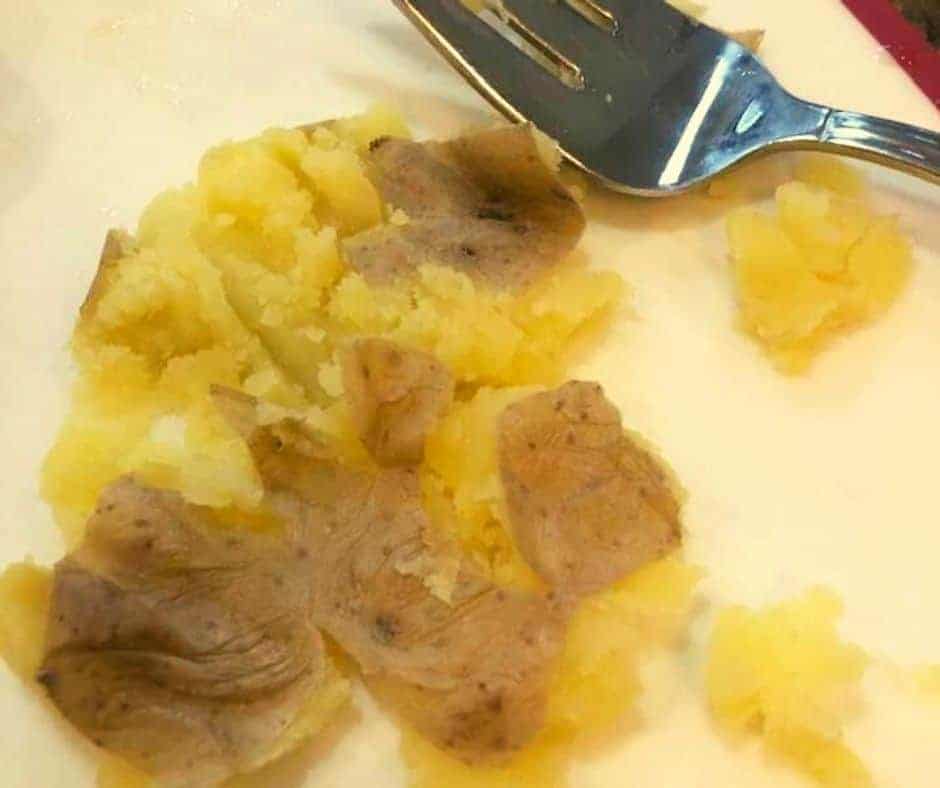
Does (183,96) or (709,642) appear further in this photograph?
(183,96)

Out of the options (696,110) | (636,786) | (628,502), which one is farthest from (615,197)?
(636,786)

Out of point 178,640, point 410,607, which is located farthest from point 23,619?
point 410,607

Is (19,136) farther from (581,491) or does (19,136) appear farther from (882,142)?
(882,142)

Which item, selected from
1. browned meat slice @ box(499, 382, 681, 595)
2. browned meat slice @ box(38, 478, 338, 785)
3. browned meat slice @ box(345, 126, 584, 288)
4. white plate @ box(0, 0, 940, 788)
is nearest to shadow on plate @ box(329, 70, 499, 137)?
white plate @ box(0, 0, 940, 788)

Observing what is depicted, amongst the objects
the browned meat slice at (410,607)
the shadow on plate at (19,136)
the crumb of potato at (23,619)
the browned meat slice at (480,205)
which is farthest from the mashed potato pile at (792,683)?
the shadow on plate at (19,136)

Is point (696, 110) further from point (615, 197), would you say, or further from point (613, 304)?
point (613, 304)

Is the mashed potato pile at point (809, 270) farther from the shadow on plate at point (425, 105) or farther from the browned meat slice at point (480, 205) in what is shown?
the shadow on plate at point (425, 105)

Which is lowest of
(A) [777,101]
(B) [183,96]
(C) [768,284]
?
(B) [183,96]
